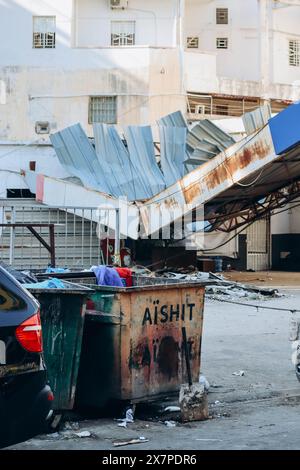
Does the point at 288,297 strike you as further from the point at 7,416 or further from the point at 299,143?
the point at 7,416

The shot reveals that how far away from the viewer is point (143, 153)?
24719 mm

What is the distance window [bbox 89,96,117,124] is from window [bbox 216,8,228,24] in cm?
1011

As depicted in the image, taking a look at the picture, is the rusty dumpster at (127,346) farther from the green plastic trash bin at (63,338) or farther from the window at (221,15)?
the window at (221,15)

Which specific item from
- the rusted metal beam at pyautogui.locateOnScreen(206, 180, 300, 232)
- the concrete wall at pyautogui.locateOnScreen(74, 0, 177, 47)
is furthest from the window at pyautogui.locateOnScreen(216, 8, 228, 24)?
the rusted metal beam at pyautogui.locateOnScreen(206, 180, 300, 232)

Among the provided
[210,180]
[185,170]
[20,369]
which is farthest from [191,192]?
[20,369]

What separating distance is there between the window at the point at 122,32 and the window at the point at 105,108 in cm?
334

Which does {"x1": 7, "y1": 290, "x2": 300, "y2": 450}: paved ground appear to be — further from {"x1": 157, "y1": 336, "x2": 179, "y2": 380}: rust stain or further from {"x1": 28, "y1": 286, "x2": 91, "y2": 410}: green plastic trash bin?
{"x1": 157, "y1": 336, "x2": 179, "y2": 380}: rust stain

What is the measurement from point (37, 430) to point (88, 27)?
93.5 ft

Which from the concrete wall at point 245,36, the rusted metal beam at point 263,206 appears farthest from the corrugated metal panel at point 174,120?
the concrete wall at point 245,36

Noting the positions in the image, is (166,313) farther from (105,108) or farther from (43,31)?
(43,31)

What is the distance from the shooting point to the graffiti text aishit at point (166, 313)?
7.23m

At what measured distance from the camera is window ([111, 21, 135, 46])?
3173 cm

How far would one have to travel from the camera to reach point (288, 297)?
19250mm
